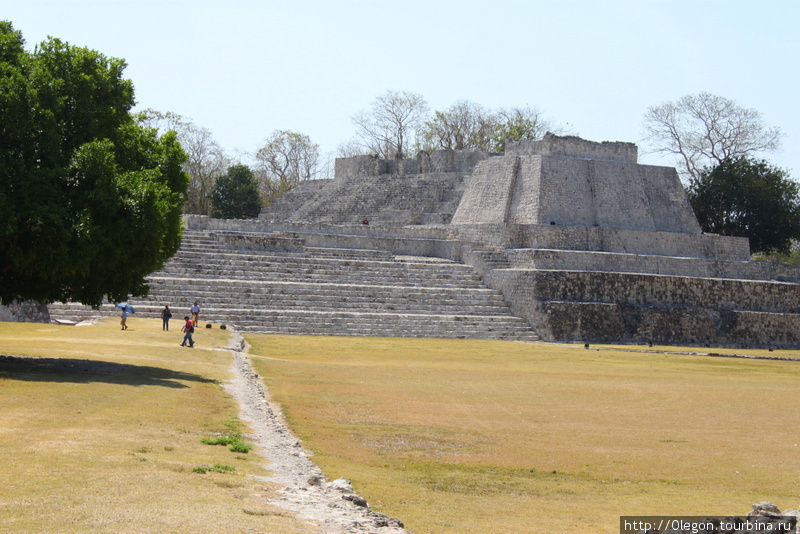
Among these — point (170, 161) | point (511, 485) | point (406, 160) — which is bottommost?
point (511, 485)

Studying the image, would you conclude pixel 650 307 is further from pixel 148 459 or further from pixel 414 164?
pixel 148 459

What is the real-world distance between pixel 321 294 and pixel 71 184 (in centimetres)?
1474

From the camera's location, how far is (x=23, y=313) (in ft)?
73.3

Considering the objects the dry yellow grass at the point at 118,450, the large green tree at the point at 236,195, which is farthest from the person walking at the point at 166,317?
the large green tree at the point at 236,195

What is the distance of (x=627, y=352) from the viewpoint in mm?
25594

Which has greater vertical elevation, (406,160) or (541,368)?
(406,160)

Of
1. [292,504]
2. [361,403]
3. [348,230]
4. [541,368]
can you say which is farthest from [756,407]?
[348,230]

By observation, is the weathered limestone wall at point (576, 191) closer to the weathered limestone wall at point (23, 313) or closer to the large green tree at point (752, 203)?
the large green tree at point (752, 203)

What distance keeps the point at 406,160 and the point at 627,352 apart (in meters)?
24.5

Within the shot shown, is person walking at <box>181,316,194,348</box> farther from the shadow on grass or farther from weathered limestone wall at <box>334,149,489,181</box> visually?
weathered limestone wall at <box>334,149,489,181</box>

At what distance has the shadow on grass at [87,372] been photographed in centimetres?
1237

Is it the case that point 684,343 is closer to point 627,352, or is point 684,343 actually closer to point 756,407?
point 627,352

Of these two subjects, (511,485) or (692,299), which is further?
(692,299)

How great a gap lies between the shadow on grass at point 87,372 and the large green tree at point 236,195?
120 feet
